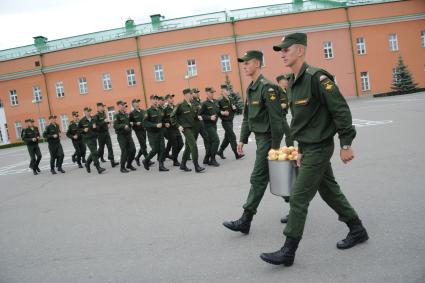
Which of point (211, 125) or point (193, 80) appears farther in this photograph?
point (193, 80)

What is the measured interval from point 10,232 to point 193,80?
118 feet

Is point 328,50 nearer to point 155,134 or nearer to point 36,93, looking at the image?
point 36,93

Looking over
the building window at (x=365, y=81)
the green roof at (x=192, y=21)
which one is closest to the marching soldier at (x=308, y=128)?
the green roof at (x=192, y=21)

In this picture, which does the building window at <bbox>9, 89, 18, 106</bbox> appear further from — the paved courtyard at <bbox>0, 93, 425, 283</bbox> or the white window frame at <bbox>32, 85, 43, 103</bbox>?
the paved courtyard at <bbox>0, 93, 425, 283</bbox>

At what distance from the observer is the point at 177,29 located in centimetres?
4112

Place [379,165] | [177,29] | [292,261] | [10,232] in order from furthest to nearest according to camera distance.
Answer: [177,29] → [379,165] → [10,232] → [292,261]

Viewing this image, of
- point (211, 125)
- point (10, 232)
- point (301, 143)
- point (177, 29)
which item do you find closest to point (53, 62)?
point (177, 29)

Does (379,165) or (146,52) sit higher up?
(146,52)

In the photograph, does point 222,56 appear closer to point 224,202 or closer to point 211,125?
point 211,125

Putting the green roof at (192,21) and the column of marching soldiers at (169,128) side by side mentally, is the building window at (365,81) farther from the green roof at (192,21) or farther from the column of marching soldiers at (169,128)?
the column of marching soldiers at (169,128)

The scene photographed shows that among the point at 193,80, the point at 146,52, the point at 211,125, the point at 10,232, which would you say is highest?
the point at 146,52

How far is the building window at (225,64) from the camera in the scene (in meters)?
42.0

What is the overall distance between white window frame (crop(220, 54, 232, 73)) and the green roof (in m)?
3.56

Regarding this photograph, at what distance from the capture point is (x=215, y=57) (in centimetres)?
4181
